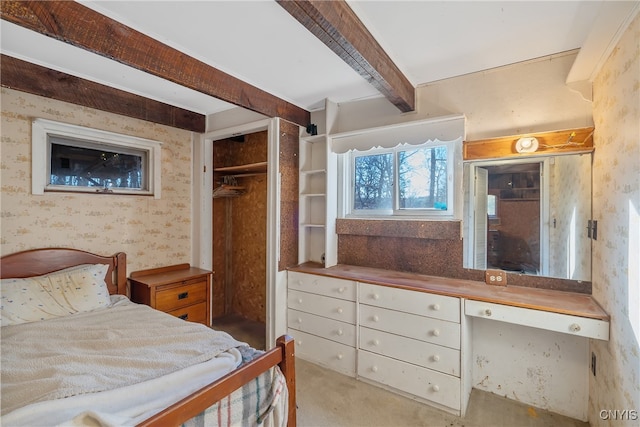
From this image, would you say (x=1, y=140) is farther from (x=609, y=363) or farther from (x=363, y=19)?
(x=609, y=363)

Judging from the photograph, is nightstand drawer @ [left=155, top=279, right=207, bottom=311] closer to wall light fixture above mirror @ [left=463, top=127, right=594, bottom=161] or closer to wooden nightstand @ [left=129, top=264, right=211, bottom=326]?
wooden nightstand @ [left=129, top=264, right=211, bottom=326]

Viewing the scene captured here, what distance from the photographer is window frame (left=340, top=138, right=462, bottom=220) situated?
2271mm

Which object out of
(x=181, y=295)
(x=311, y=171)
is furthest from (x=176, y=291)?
(x=311, y=171)

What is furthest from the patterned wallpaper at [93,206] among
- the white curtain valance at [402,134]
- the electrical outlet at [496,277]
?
the electrical outlet at [496,277]

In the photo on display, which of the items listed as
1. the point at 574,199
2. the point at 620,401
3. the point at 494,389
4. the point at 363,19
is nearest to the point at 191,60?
the point at 363,19

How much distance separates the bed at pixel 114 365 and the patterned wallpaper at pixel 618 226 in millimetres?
1550

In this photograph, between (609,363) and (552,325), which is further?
(552,325)

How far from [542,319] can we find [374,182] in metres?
1.59

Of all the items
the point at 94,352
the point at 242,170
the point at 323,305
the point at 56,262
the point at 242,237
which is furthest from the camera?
the point at 242,237

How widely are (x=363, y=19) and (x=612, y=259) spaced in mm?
1803

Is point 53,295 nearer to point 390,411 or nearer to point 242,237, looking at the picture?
point 242,237

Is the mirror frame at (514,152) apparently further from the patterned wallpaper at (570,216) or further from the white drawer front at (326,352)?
the white drawer front at (326,352)

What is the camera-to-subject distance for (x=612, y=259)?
4.91 ft

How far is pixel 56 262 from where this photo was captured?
7.45ft
